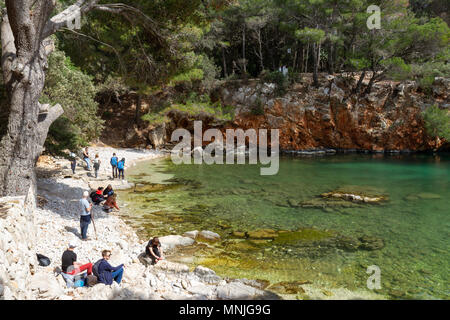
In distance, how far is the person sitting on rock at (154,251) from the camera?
8535 millimetres

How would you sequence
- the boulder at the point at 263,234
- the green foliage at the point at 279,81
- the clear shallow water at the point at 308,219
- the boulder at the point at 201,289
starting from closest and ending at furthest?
1. the boulder at the point at 201,289
2. the clear shallow water at the point at 308,219
3. the boulder at the point at 263,234
4. the green foliage at the point at 279,81

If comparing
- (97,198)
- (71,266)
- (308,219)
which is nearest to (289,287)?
(71,266)

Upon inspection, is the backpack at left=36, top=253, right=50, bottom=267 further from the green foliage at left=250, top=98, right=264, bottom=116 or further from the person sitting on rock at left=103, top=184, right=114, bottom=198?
the green foliage at left=250, top=98, right=264, bottom=116

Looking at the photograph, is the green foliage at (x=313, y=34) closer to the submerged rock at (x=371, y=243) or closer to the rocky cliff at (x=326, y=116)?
the rocky cliff at (x=326, y=116)

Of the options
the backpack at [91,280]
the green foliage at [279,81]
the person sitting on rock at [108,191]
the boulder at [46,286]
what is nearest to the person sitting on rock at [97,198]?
the person sitting on rock at [108,191]

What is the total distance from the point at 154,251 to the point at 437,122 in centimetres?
3006

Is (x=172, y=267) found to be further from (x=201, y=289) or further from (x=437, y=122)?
(x=437, y=122)

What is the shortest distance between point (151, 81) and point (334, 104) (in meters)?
25.1

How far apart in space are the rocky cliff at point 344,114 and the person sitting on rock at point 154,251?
26.7m

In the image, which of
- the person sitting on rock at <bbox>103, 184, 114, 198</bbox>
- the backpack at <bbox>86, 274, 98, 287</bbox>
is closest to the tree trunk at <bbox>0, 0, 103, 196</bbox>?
the backpack at <bbox>86, 274, 98, 287</bbox>

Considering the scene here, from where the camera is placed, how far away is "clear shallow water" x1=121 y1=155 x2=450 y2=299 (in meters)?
8.27

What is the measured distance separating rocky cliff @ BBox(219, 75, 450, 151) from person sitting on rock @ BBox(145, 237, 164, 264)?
26655 mm

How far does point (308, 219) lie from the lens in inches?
491
